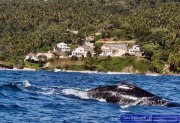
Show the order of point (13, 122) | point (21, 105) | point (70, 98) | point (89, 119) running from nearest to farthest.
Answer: point (13, 122) < point (89, 119) < point (21, 105) < point (70, 98)

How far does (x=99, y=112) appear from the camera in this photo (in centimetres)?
3114

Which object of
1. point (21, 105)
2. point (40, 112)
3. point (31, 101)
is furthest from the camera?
point (31, 101)

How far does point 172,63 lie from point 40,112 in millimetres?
169624

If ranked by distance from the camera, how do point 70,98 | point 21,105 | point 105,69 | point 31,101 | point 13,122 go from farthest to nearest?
point 105,69
point 70,98
point 31,101
point 21,105
point 13,122

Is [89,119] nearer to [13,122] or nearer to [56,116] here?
[56,116]

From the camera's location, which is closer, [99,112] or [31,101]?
[99,112]

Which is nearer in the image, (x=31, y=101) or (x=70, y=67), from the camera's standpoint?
(x=31, y=101)

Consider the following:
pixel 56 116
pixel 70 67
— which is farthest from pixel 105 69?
pixel 56 116

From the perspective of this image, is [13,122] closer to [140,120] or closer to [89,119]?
[89,119]

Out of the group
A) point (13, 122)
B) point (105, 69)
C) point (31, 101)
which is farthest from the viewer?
point (105, 69)

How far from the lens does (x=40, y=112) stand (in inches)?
1174

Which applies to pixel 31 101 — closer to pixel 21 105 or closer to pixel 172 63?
pixel 21 105

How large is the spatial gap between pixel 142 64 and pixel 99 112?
16766 centimetres


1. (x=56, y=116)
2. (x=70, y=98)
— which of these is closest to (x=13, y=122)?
(x=56, y=116)
